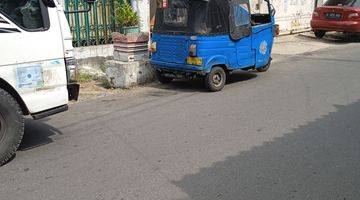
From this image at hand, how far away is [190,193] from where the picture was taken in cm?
420

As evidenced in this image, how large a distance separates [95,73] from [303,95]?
4.50m

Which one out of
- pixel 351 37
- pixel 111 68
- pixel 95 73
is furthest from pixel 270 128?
pixel 351 37

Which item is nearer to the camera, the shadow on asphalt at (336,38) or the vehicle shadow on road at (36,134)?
the vehicle shadow on road at (36,134)

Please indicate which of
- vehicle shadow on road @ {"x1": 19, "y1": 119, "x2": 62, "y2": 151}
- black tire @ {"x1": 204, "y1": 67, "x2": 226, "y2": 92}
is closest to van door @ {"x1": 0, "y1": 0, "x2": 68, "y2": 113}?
vehicle shadow on road @ {"x1": 19, "y1": 119, "x2": 62, "y2": 151}

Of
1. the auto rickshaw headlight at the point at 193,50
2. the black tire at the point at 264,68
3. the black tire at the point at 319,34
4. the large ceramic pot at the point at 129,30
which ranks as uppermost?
the large ceramic pot at the point at 129,30

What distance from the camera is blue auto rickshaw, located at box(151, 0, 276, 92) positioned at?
825 centimetres

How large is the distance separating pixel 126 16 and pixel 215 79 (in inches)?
121

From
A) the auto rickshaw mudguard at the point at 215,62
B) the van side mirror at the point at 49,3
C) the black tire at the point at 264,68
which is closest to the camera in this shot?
the van side mirror at the point at 49,3

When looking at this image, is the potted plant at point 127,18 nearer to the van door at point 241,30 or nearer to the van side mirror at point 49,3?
the van door at point 241,30

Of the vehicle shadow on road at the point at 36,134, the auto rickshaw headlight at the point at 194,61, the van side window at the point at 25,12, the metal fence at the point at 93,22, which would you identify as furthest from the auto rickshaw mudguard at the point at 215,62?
the van side window at the point at 25,12

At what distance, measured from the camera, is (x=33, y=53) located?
4902 millimetres

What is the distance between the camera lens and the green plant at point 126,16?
1048 cm

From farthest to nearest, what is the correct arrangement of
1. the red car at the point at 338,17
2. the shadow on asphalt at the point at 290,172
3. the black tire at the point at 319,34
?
1. the black tire at the point at 319,34
2. the red car at the point at 338,17
3. the shadow on asphalt at the point at 290,172

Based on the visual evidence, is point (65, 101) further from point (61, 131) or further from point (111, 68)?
point (111, 68)
